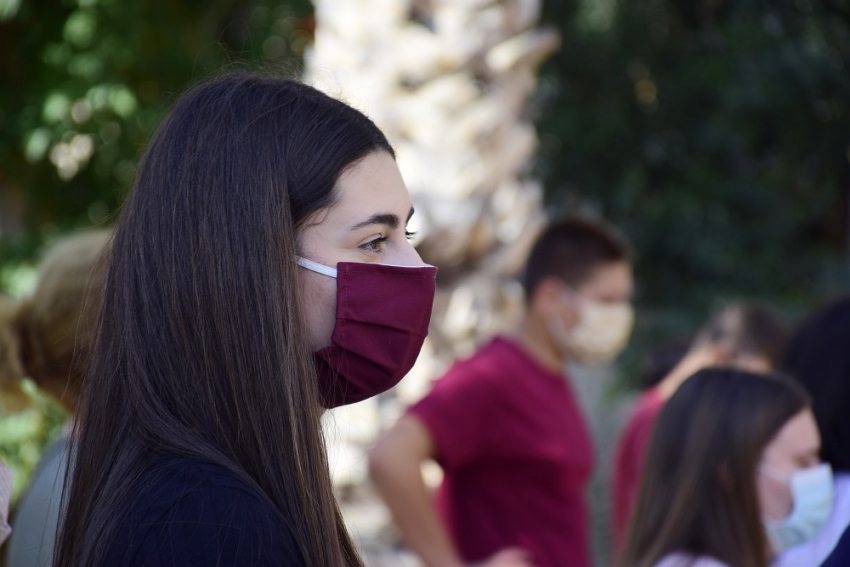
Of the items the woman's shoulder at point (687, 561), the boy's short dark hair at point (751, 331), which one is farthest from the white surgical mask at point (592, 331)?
the woman's shoulder at point (687, 561)

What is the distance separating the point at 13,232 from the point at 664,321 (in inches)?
155

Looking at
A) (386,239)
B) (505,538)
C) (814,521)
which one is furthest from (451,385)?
Result: (386,239)

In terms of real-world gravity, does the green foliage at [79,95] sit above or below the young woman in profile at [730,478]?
above

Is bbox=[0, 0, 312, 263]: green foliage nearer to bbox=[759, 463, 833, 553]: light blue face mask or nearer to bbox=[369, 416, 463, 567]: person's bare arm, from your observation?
bbox=[369, 416, 463, 567]: person's bare arm

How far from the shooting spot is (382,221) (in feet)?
5.37

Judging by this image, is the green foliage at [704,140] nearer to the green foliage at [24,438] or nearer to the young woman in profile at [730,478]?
the young woman in profile at [730,478]

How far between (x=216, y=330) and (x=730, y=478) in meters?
1.65

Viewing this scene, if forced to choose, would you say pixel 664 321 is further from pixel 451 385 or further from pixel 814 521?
pixel 814 521

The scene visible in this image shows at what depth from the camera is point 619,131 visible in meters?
6.23

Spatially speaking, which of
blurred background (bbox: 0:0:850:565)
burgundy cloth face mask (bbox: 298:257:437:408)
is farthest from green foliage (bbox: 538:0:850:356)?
burgundy cloth face mask (bbox: 298:257:437:408)

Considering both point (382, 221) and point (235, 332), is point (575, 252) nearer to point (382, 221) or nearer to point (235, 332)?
point (382, 221)

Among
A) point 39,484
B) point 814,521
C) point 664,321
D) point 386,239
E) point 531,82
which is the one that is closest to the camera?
point 386,239

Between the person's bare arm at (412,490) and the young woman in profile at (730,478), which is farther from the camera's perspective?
the person's bare arm at (412,490)

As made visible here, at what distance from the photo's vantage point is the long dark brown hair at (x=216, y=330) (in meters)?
1.40
